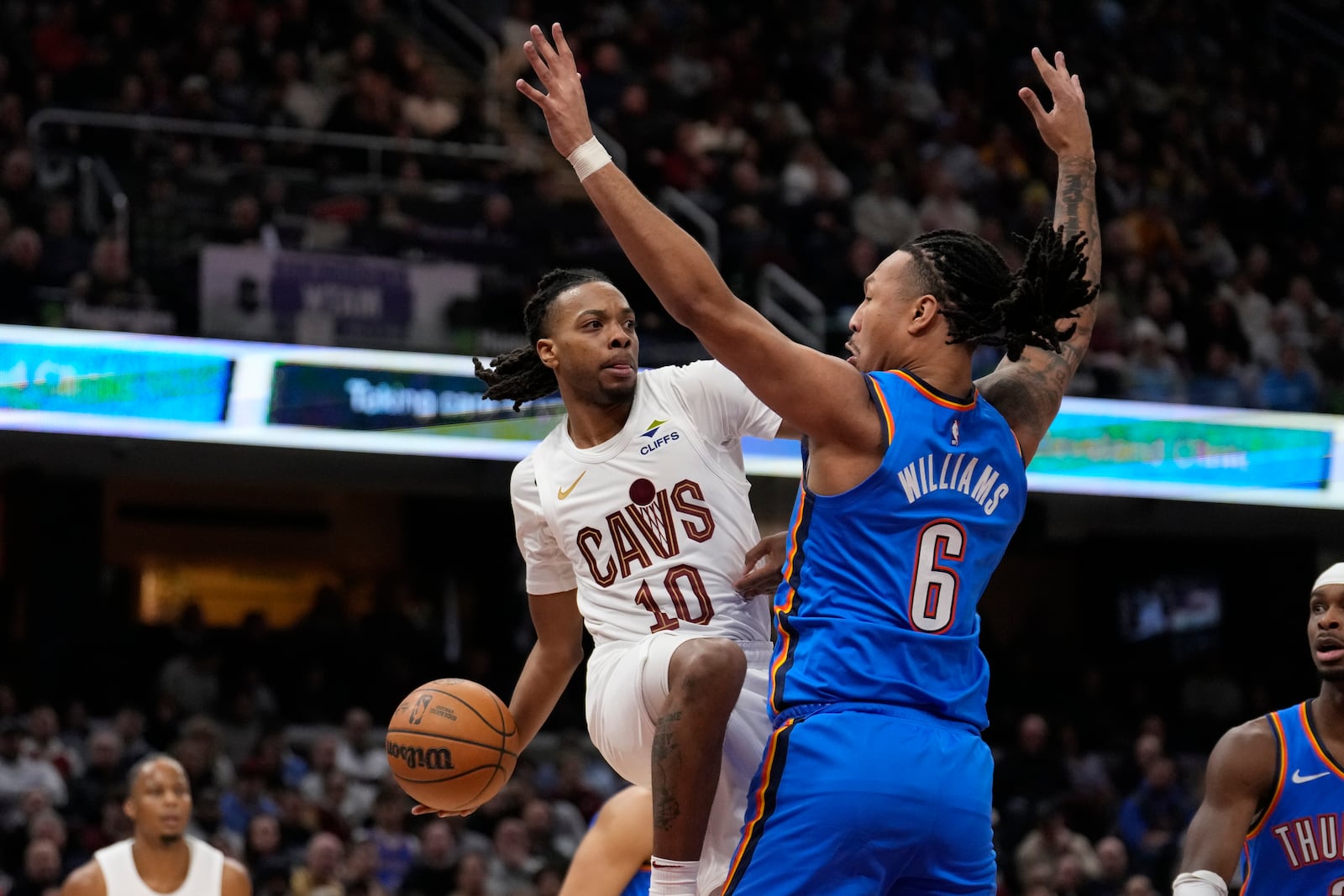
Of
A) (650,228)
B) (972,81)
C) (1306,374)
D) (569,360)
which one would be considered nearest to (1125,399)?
(1306,374)

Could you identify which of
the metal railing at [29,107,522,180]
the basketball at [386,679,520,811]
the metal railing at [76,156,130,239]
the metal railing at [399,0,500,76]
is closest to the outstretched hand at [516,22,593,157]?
the basketball at [386,679,520,811]

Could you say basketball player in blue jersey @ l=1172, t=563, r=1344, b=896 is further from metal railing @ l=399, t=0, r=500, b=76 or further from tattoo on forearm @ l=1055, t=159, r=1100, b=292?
metal railing @ l=399, t=0, r=500, b=76

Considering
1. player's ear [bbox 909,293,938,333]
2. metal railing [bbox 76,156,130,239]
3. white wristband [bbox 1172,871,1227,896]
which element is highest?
metal railing [bbox 76,156,130,239]

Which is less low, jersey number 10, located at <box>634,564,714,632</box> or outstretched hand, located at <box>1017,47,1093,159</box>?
outstretched hand, located at <box>1017,47,1093,159</box>

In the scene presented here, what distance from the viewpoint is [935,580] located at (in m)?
3.66

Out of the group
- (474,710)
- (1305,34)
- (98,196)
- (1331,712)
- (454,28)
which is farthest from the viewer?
(1305,34)

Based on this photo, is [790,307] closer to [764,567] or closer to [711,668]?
[764,567]

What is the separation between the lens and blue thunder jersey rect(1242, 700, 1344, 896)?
203 inches

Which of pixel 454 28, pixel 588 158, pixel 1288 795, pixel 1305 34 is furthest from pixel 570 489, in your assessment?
pixel 1305 34

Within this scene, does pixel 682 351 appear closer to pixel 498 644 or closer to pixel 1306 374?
pixel 498 644

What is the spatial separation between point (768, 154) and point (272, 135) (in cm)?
536

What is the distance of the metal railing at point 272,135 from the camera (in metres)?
14.0

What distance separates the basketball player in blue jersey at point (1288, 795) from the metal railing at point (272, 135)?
10.8 meters

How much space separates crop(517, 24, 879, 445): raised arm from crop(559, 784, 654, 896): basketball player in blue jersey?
2525mm
